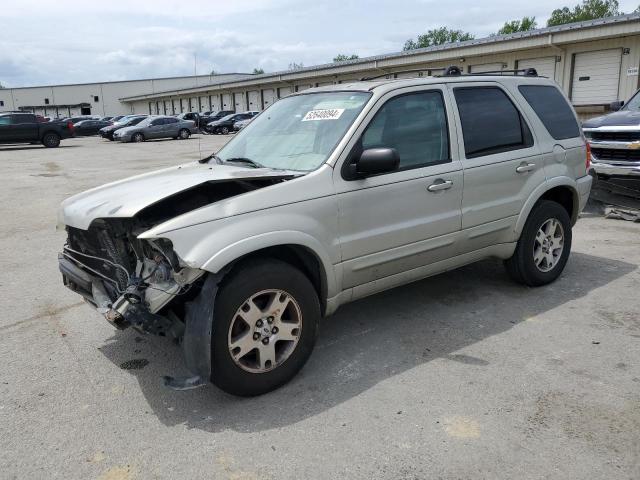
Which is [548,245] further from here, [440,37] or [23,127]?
[440,37]

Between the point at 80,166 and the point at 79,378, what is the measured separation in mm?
16020

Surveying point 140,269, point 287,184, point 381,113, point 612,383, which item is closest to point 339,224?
point 287,184

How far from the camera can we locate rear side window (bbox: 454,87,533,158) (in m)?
4.43

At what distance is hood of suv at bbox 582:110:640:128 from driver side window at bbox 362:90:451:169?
553cm

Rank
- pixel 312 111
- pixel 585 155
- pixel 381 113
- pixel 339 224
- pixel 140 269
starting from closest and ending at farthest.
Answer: pixel 140 269
pixel 339 224
pixel 381 113
pixel 312 111
pixel 585 155

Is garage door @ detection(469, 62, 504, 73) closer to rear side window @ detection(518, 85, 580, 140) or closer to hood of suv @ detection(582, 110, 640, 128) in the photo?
hood of suv @ detection(582, 110, 640, 128)

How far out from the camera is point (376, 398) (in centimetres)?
336

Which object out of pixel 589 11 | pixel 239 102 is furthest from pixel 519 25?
pixel 239 102

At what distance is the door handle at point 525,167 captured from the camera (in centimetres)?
471

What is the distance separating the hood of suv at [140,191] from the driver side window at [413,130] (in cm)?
78

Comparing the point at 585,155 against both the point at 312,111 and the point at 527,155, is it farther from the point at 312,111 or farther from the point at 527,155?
the point at 312,111

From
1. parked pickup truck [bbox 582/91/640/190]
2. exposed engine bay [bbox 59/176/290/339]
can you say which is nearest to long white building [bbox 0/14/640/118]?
parked pickup truck [bbox 582/91/640/190]

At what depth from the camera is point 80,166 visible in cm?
1806

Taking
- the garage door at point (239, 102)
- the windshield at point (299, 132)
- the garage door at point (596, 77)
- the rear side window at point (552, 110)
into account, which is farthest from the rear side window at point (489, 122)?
the garage door at point (239, 102)
